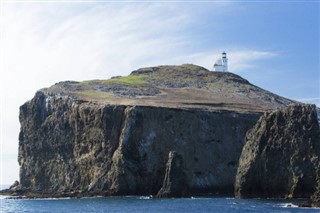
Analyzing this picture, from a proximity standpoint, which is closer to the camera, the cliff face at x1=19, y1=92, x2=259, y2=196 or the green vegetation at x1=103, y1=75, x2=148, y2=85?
the cliff face at x1=19, y1=92, x2=259, y2=196

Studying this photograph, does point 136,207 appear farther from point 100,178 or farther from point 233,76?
point 233,76

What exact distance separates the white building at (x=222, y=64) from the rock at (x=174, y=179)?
73325 millimetres

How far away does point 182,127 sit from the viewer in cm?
10956

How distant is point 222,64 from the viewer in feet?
546

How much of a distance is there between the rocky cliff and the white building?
118 feet

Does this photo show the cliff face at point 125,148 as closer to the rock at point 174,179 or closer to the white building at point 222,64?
the rock at point 174,179

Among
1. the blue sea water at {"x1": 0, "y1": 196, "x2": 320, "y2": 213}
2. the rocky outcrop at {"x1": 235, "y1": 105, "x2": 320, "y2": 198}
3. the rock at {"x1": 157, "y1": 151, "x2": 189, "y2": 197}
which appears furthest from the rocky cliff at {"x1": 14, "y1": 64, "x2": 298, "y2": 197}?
the rocky outcrop at {"x1": 235, "y1": 105, "x2": 320, "y2": 198}

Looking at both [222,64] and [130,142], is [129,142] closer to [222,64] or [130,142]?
[130,142]

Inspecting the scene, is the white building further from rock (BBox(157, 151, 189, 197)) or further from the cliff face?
rock (BBox(157, 151, 189, 197))

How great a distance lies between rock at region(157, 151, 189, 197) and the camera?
9069 cm

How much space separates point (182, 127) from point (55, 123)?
2272 centimetres

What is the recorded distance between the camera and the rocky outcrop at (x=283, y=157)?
255ft

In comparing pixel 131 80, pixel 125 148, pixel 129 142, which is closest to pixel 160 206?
pixel 125 148

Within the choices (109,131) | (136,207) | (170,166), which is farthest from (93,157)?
(136,207)
